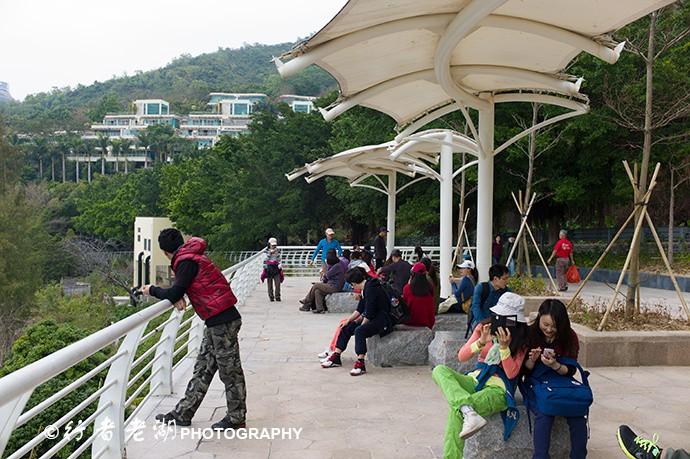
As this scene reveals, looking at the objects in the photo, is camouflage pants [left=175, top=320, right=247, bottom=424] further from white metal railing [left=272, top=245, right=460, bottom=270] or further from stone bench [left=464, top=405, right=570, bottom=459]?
white metal railing [left=272, top=245, right=460, bottom=270]

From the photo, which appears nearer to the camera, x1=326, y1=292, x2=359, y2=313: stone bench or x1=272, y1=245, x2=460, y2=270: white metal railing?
x1=326, y1=292, x2=359, y2=313: stone bench

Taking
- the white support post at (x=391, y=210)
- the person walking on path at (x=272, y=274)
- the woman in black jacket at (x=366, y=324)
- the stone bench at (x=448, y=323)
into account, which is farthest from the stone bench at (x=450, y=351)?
the white support post at (x=391, y=210)

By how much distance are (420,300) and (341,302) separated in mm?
5215

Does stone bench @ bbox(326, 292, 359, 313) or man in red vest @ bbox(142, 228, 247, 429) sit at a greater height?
man in red vest @ bbox(142, 228, 247, 429)

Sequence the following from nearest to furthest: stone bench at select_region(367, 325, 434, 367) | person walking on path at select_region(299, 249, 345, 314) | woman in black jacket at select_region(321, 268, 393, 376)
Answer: woman in black jacket at select_region(321, 268, 393, 376), stone bench at select_region(367, 325, 434, 367), person walking on path at select_region(299, 249, 345, 314)

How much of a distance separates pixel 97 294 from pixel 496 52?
3935 cm

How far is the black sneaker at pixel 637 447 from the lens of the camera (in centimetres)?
377

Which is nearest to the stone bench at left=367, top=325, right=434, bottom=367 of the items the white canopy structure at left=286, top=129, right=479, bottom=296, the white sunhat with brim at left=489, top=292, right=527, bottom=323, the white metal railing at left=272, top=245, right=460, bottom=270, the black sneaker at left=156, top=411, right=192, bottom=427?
the black sneaker at left=156, top=411, right=192, bottom=427

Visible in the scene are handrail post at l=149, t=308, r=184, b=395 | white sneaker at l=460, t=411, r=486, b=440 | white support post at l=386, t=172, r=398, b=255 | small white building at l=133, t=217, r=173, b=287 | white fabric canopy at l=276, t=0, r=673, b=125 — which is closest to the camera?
white sneaker at l=460, t=411, r=486, b=440

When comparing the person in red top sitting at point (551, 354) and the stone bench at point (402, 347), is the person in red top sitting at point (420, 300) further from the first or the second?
the person in red top sitting at point (551, 354)

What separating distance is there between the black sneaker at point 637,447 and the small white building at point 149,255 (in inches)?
1887

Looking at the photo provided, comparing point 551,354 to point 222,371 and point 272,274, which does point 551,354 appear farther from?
point 272,274

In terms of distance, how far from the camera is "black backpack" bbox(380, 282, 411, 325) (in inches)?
304

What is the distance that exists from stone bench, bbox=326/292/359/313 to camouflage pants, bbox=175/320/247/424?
7659 mm
